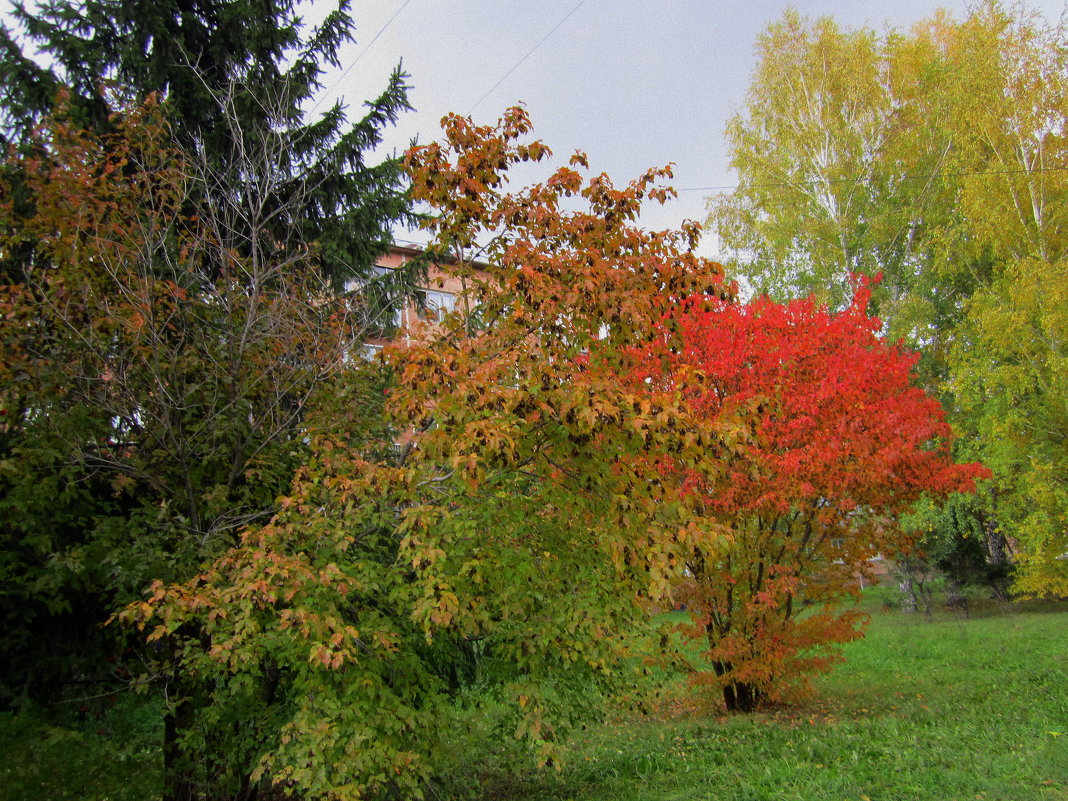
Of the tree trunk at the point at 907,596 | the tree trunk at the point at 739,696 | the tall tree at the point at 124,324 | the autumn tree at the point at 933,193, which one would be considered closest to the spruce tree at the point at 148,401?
the tall tree at the point at 124,324

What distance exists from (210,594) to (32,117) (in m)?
5.86

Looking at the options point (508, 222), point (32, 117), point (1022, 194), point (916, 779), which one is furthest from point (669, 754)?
point (1022, 194)

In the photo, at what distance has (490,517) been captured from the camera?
5035mm

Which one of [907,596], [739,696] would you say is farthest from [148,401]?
[907,596]

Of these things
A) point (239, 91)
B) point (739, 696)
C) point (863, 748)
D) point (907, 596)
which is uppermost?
point (239, 91)

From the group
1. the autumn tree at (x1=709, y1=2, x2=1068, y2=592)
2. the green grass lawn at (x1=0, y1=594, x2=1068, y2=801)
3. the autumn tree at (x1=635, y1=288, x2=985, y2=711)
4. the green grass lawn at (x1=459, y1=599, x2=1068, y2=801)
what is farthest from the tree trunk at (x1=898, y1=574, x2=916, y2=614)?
the autumn tree at (x1=635, y1=288, x2=985, y2=711)

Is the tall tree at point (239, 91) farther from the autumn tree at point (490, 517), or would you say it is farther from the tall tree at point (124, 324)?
the autumn tree at point (490, 517)

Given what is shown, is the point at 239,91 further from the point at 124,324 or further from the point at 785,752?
the point at 785,752

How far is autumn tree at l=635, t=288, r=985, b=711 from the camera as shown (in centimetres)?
818

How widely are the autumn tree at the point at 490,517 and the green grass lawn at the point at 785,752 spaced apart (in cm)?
128

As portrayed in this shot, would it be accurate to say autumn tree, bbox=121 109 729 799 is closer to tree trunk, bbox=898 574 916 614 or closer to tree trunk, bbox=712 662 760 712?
tree trunk, bbox=712 662 760 712

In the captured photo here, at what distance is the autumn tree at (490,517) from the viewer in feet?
14.7

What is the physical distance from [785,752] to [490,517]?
182 inches

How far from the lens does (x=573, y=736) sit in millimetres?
9594
